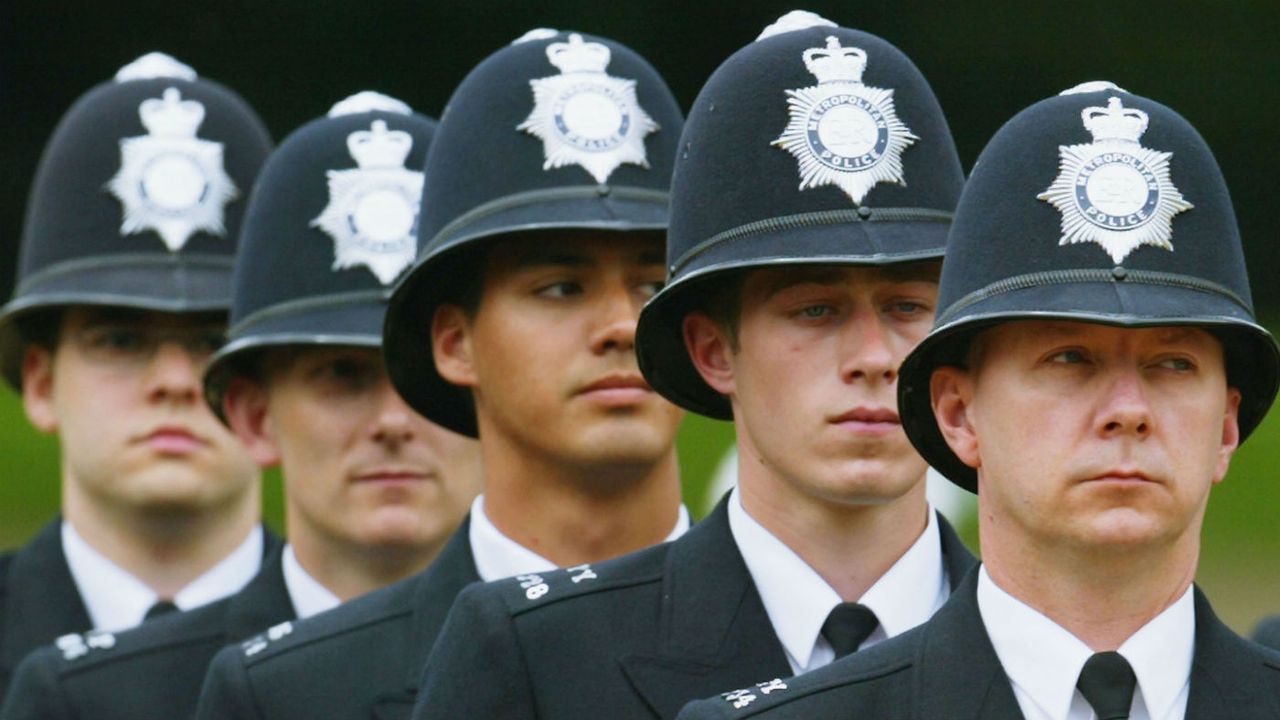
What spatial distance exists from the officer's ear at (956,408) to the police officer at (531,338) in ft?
4.58

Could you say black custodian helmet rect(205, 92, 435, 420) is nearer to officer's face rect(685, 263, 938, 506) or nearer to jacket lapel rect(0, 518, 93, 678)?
jacket lapel rect(0, 518, 93, 678)

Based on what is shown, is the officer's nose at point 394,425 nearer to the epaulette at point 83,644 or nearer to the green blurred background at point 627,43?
the epaulette at point 83,644

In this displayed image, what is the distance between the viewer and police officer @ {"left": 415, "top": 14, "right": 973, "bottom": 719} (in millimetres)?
6055

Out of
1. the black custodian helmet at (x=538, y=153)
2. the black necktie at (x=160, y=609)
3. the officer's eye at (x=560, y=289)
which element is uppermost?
the black custodian helmet at (x=538, y=153)

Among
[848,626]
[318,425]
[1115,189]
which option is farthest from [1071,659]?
[318,425]

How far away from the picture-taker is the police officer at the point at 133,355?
9078mm

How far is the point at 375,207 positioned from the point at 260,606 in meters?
0.96

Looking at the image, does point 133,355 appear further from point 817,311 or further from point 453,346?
point 817,311

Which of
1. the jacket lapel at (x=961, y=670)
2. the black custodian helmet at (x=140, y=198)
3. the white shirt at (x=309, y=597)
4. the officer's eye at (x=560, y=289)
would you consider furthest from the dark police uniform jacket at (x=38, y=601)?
the jacket lapel at (x=961, y=670)

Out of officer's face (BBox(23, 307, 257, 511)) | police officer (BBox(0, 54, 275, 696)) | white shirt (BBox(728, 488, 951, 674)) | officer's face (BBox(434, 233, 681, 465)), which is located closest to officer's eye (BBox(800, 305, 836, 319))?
white shirt (BBox(728, 488, 951, 674))

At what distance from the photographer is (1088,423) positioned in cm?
523

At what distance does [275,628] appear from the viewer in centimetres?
746

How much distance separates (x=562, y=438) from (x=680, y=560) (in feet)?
2.47

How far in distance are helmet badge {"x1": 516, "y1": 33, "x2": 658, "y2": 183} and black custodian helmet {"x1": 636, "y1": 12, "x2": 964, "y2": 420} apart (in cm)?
78
